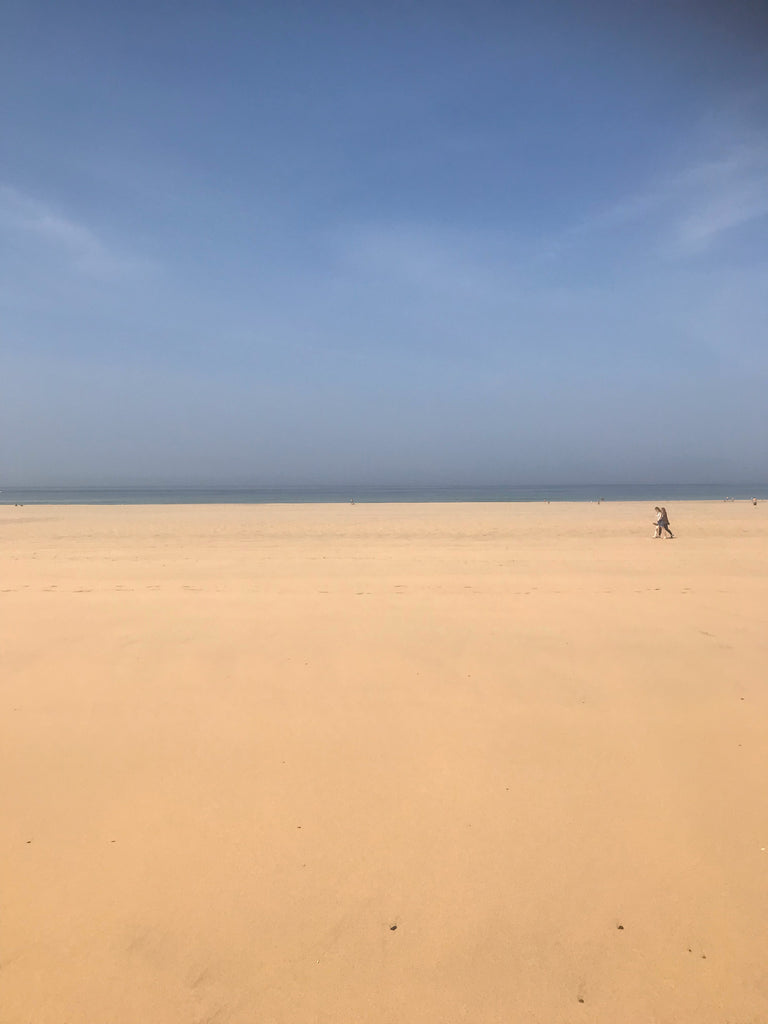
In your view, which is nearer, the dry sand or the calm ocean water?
the dry sand

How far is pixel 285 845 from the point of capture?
10.7 ft

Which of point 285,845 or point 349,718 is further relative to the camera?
point 349,718

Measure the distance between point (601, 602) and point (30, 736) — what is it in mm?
7196

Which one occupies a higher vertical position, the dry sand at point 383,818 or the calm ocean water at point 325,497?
the calm ocean water at point 325,497

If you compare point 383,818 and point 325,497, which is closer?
point 383,818

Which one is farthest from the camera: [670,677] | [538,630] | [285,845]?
[538,630]

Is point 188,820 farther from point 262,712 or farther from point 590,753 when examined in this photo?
point 590,753

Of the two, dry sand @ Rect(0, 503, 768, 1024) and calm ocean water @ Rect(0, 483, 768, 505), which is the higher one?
calm ocean water @ Rect(0, 483, 768, 505)

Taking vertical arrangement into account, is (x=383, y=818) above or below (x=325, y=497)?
below

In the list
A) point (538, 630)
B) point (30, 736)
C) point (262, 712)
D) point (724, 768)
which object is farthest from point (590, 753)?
point (30, 736)

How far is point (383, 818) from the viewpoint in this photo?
3.49m

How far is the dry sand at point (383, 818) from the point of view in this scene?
2.45 m

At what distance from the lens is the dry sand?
245 cm

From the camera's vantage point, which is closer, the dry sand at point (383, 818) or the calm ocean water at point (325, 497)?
the dry sand at point (383, 818)
